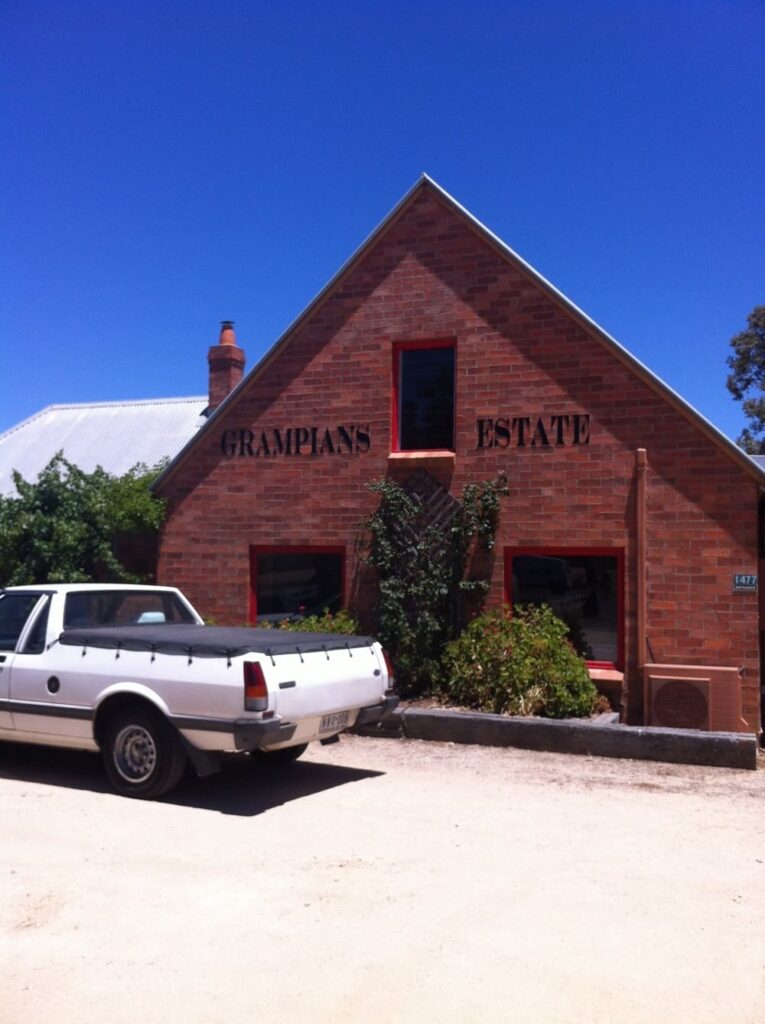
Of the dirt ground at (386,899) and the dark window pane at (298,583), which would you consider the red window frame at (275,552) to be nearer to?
the dark window pane at (298,583)

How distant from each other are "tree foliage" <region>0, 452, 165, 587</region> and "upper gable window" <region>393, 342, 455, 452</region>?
3562 mm

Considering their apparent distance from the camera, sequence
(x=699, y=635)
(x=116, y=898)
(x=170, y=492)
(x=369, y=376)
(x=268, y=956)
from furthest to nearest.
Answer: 1. (x=170, y=492)
2. (x=369, y=376)
3. (x=699, y=635)
4. (x=116, y=898)
5. (x=268, y=956)

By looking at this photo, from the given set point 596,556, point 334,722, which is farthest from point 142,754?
point 596,556

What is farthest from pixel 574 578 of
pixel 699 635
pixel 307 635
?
pixel 307 635

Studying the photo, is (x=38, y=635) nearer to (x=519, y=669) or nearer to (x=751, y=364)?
(x=519, y=669)

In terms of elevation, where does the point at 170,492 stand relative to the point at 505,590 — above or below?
above

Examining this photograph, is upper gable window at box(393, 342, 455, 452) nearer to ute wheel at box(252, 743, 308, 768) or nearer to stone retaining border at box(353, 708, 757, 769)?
stone retaining border at box(353, 708, 757, 769)

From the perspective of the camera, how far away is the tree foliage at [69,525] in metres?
13.8

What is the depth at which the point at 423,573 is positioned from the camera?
39.8 ft

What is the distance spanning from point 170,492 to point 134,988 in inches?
393

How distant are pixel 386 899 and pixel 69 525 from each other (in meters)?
9.30

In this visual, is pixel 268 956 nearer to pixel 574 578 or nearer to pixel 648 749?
pixel 648 749

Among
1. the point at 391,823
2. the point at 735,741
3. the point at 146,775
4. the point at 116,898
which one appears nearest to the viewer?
the point at 116,898

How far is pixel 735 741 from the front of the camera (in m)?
9.29
